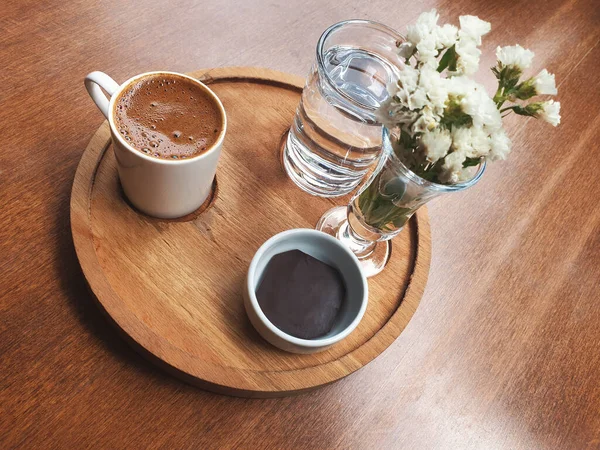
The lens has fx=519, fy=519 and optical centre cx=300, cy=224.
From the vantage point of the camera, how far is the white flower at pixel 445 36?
53 cm

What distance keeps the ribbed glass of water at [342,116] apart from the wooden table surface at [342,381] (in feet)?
0.62

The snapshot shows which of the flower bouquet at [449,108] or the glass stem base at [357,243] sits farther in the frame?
the glass stem base at [357,243]

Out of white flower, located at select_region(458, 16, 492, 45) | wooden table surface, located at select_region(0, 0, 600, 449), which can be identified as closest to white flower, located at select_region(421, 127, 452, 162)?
white flower, located at select_region(458, 16, 492, 45)

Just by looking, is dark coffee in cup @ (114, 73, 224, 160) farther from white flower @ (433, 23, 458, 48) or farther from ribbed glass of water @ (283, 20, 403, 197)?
white flower @ (433, 23, 458, 48)

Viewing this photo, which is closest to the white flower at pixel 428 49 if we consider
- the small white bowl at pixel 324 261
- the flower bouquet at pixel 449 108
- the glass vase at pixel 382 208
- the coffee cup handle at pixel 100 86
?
the flower bouquet at pixel 449 108

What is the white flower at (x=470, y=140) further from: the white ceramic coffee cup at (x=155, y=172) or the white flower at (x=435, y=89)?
the white ceramic coffee cup at (x=155, y=172)

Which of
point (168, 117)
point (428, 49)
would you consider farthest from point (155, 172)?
point (428, 49)

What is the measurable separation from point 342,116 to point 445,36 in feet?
0.73

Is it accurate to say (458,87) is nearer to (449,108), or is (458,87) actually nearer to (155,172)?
(449,108)

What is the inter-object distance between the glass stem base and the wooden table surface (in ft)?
0.34

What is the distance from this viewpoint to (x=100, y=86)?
659 millimetres

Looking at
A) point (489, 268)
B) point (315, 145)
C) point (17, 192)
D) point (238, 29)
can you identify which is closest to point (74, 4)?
point (238, 29)

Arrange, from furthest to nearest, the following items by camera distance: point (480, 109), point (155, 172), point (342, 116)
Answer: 1. point (342, 116)
2. point (155, 172)
3. point (480, 109)

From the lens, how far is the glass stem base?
30.6 inches
